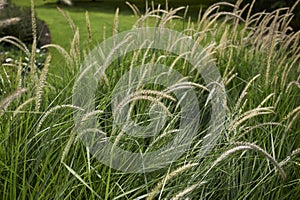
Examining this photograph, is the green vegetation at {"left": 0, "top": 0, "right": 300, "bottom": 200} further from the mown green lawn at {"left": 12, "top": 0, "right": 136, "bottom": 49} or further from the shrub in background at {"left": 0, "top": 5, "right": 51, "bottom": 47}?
the mown green lawn at {"left": 12, "top": 0, "right": 136, "bottom": 49}

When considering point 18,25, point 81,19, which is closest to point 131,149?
point 18,25

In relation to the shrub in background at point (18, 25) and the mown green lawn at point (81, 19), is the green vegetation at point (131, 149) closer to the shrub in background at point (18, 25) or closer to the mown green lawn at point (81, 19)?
the shrub in background at point (18, 25)

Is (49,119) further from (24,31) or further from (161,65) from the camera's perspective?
(24,31)

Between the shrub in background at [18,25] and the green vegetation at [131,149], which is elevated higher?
the green vegetation at [131,149]

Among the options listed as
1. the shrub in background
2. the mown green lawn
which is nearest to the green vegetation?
the shrub in background

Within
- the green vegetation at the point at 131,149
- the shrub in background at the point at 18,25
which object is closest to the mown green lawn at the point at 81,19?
the shrub in background at the point at 18,25

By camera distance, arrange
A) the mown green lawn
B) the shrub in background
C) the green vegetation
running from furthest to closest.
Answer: the mown green lawn, the shrub in background, the green vegetation

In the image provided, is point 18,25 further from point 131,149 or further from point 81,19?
point 131,149

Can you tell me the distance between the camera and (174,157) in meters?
2.29

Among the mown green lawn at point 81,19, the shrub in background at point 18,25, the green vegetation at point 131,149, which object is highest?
the green vegetation at point 131,149

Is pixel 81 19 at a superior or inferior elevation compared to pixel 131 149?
inferior

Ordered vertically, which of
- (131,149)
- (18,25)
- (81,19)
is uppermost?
(131,149)

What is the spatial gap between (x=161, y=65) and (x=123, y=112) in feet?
2.56

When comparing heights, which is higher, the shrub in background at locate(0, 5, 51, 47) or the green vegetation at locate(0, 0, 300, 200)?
the green vegetation at locate(0, 0, 300, 200)
